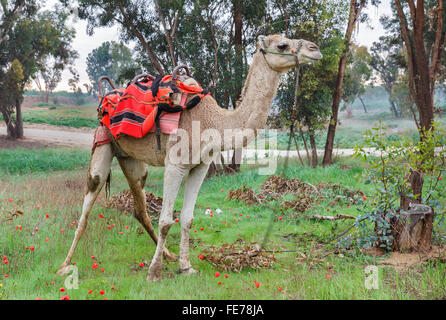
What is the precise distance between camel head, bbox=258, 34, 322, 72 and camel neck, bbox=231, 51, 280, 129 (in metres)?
0.08

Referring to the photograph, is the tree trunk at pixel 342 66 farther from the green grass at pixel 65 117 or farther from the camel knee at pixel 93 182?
the green grass at pixel 65 117

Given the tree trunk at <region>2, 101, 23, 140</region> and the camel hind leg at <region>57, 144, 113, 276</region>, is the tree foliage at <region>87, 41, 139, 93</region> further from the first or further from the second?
the camel hind leg at <region>57, 144, 113, 276</region>

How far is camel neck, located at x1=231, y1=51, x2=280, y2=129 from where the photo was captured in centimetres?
398

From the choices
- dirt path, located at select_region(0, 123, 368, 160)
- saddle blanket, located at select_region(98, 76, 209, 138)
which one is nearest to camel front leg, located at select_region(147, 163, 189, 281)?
saddle blanket, located at select_region(98, 76, 209, 138)

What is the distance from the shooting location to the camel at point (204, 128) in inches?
155

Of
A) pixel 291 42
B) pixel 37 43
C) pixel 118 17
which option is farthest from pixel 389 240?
pixel 37 43

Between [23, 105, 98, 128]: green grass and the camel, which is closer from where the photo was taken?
the camel

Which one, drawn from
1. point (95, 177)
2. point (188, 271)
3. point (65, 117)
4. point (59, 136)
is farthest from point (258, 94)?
point (65, 117)

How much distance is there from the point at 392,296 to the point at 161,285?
2235mm

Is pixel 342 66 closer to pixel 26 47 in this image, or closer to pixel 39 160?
pixel 39 160

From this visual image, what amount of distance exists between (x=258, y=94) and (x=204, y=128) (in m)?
0.71
